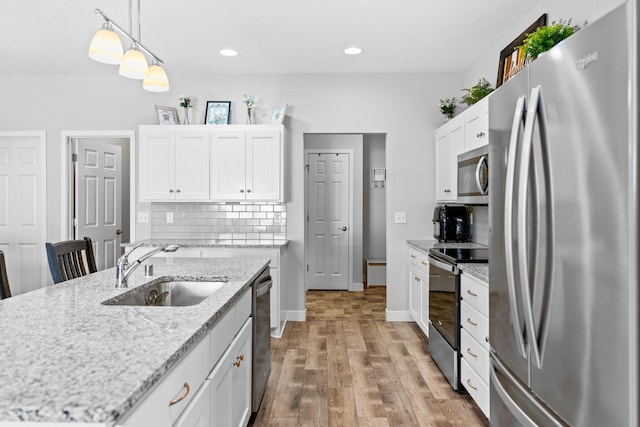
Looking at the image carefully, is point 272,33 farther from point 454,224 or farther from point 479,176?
point 454,224

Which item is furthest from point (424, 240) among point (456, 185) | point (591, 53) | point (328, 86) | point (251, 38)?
point (591, 53)

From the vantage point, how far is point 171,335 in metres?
1.23

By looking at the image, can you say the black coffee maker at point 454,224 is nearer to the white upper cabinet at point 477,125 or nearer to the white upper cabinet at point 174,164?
the white upper cabinet at point 477,125

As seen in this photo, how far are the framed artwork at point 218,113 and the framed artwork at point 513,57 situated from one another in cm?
264

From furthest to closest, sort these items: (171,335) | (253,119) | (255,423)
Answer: (253,119) < (255,423) < (171,335)

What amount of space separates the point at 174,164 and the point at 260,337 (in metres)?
2.49

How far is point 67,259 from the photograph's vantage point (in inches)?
103

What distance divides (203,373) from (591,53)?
144 cm

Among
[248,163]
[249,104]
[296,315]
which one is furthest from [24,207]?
[296,315]

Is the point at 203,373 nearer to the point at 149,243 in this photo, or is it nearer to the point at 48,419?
the point at 48,419

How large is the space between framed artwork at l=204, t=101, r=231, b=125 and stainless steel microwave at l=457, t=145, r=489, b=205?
240 centimetres

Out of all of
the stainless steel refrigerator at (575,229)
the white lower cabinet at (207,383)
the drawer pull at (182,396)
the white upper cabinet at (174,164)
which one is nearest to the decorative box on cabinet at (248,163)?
the white upper cabinet at (174,164)

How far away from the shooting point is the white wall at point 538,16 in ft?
7.69

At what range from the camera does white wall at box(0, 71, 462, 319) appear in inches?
180
